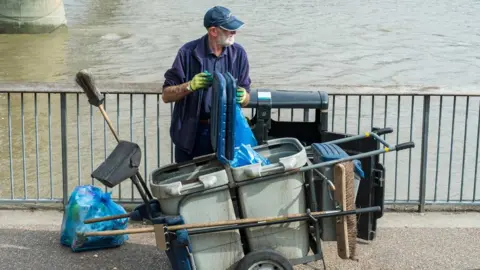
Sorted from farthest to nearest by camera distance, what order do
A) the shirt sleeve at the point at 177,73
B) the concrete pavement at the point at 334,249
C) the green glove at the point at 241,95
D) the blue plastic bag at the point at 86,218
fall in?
the blue plastic bag at the point at 86,218
the concrete pavement at the point at 334,249
the shirt sleeve at the point at 177,73
the green glove at the point at 241,95

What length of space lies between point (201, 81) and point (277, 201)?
0.88 metres

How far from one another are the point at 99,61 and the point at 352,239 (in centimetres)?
1768

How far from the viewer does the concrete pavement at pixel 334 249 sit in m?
5.59

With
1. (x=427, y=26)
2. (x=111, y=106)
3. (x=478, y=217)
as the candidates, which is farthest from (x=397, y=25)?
(x=478, y=217)

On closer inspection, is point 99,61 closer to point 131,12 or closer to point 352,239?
point 131,12

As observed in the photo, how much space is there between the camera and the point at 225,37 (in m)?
5.08

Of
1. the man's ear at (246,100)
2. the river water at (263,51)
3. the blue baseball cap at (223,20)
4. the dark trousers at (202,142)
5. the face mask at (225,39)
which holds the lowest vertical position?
the river water at (263,51)

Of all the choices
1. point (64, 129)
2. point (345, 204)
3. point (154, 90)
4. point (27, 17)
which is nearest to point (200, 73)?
point (345, 204)

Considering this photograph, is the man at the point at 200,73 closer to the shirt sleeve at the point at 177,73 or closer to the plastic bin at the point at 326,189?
the shirt sleeve at the point at 177,73

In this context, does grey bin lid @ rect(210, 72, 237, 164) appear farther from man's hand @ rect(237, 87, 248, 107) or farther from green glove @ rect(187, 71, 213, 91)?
man's hand @ rect(237, 87, 248, 107)

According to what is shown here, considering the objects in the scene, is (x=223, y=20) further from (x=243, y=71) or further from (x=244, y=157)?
(x=244, y=157)

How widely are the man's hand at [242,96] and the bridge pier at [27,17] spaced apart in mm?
24539

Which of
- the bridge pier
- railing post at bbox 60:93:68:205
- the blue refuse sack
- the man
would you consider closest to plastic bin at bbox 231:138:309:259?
the blue refuse sack

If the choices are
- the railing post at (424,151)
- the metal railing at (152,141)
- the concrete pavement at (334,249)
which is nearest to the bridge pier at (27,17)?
the metal railing at (152,141)
